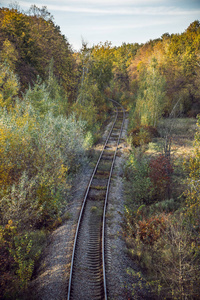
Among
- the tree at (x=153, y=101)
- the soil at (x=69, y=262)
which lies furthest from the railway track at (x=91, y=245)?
the tree at (x=153, y=101)

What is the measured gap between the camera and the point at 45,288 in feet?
A: 18.9

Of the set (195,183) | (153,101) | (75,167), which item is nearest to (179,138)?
(153,101)

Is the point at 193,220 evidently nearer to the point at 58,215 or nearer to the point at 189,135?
the point at 58,215

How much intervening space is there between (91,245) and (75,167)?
6.89 m

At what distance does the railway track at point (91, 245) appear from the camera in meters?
5.84

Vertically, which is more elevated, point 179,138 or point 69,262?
point 179,138

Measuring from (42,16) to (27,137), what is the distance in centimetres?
3707

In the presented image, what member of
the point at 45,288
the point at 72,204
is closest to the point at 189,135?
the point at 72,204

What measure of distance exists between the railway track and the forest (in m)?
1.08

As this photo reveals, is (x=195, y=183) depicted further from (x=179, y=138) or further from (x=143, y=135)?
(x=179, y=138)

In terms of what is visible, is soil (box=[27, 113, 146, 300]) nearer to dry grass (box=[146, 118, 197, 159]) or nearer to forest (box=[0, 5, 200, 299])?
forest (box=[0, 5, 200, 299])

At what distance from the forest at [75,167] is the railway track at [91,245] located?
108 centimetres

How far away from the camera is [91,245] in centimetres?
775

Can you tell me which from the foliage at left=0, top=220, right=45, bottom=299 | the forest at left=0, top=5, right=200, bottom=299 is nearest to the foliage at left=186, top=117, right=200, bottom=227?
the forest at left=0, top=5, right=200, bottom=299
